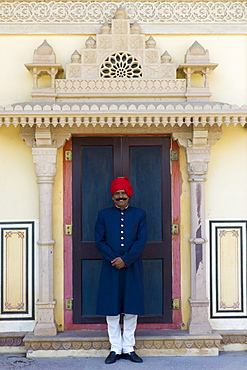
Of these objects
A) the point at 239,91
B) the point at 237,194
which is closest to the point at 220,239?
the point at 237,194

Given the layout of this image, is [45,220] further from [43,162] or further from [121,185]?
[121,185]

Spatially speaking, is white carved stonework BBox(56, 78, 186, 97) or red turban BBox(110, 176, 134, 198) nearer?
red turban BBox(110, 176, 134, 198)

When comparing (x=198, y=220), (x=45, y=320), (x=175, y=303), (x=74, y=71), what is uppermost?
(x=74, y=71)

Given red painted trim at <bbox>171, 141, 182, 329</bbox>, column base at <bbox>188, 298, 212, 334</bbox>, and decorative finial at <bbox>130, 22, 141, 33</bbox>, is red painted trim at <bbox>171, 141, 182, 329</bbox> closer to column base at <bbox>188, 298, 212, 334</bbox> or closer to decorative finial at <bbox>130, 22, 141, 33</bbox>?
column base at <bbox>188, 298, 212, 334</bbox>

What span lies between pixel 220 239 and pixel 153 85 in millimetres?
1849

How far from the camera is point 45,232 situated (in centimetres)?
537

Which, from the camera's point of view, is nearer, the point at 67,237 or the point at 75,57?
the point at 75,57

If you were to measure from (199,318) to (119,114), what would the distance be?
2.34 metres

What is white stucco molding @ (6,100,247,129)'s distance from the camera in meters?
4.91

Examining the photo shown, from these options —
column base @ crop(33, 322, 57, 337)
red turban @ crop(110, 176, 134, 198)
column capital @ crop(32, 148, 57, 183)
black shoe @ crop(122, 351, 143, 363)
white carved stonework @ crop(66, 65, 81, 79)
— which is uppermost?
white carved stonework @ crop(66, 65, 81, 79)

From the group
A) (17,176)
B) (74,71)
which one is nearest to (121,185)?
(17,176)

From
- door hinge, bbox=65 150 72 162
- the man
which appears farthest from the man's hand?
door hinge, bbox=65 150 72 162

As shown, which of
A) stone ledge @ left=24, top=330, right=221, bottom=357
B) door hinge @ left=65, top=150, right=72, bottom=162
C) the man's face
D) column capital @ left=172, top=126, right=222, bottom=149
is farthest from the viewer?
door hinge @ left=65, top=150, right=72, bottom=162

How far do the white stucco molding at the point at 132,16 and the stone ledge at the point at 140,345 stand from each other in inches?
131
